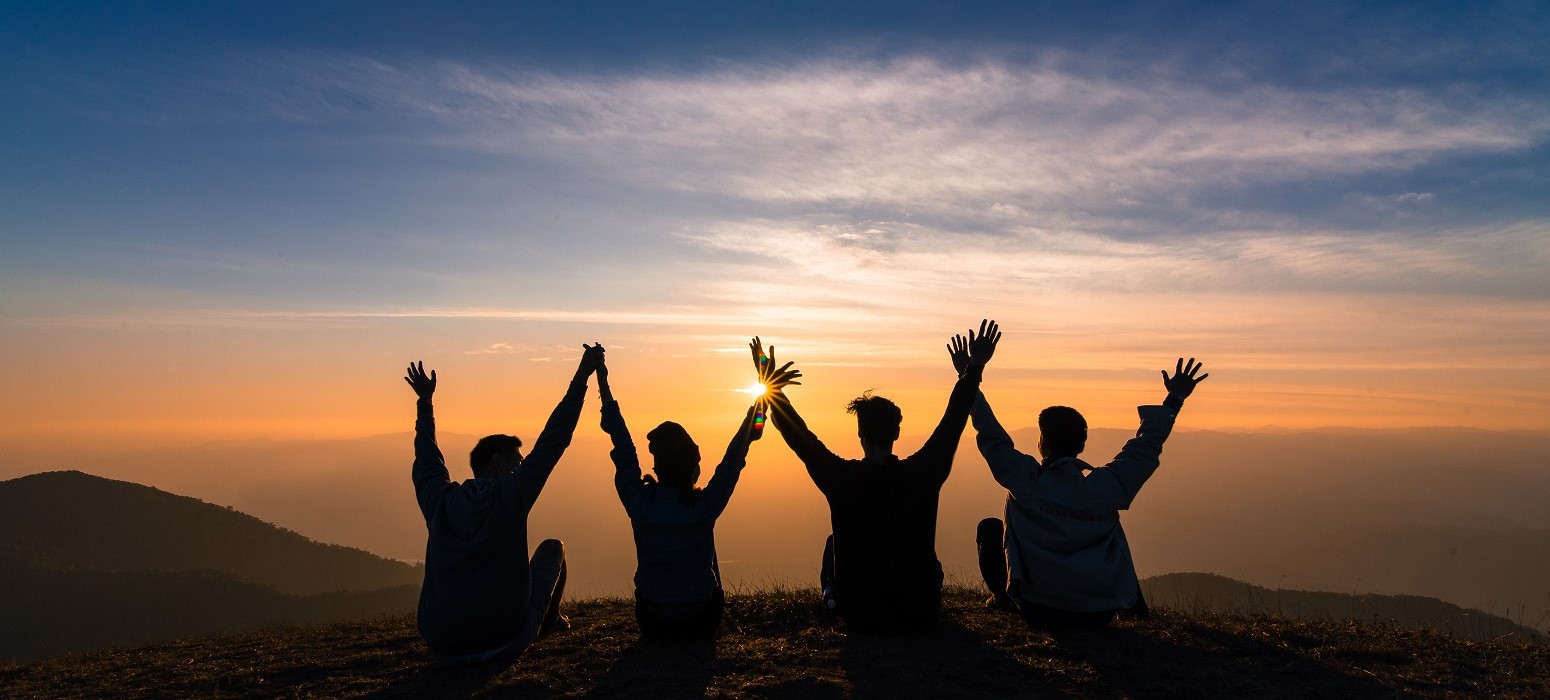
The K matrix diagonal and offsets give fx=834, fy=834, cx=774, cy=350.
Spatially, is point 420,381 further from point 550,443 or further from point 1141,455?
point 1141,455

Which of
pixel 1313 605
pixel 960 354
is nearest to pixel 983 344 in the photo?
pixel 960 354

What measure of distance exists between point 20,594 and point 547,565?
59.2m

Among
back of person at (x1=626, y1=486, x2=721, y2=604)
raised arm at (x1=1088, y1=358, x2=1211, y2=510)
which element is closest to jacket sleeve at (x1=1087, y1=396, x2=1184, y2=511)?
raised arm at (x1=1088, y1=358, x2=1211, y2=510)

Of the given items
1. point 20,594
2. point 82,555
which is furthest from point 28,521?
point 20,594

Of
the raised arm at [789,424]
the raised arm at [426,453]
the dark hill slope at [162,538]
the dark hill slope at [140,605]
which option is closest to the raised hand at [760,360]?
the raised arm at [789,424]

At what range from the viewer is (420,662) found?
26.1 feet

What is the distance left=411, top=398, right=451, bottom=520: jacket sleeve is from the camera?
666 cm

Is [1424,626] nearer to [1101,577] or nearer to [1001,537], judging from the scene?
[1101,577]

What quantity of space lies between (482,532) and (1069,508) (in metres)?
4.73

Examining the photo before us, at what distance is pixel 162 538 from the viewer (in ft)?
226

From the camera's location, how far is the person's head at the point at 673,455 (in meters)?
7.05

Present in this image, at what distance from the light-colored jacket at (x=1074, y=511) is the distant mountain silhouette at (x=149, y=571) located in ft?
118

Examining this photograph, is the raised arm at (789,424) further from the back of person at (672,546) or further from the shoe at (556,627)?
the shoe at (556,627)

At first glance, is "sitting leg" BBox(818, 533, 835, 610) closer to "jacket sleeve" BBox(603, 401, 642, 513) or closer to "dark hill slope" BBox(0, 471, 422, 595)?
"jacket sleeve" BBox(603, 401, 642, 513)
